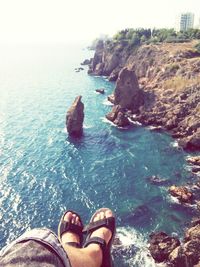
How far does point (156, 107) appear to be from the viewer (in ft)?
255

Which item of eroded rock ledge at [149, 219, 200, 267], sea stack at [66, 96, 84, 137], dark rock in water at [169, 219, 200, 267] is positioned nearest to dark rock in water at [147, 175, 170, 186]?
eroded rock ledge at [149, 219, 200, 267]

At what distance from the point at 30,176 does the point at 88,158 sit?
35.6ft

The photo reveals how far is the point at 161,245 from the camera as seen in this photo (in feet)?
112

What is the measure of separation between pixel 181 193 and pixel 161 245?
1170 centimetres

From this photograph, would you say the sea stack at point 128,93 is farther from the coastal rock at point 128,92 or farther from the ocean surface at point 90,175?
the ocean surface at point 90,175

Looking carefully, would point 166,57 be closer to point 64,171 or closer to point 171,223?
point 64,171

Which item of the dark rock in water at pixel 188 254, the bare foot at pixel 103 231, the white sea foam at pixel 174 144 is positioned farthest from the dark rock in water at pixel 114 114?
the bare foot at pixel 103 231

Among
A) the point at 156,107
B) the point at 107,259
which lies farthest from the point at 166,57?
the point at 107,259

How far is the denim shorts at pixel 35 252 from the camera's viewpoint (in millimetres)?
3273

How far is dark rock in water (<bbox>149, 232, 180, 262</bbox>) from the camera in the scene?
33.3 meters

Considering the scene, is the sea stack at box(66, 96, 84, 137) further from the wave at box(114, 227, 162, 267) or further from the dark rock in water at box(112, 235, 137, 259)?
the dark rock in water at box(112, 235, 137, 259)

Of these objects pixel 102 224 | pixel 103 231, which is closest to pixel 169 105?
pixel 102 224

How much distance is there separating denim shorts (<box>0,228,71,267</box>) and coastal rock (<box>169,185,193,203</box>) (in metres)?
41.8

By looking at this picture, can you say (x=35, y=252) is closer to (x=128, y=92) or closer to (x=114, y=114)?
(x=114, y=114)
